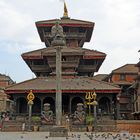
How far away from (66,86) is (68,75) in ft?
17.4

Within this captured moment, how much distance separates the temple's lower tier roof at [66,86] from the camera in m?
48.9

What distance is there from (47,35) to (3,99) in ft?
132

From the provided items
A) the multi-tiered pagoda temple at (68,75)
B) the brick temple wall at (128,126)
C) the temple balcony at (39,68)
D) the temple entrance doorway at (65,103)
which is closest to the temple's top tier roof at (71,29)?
the multi-tiered pagoda temple at (68,75)

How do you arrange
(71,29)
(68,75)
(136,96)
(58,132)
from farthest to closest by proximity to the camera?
(136,96) → (71,29) → (68,75) → (58,132)

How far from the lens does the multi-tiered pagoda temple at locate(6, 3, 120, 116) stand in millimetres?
49812

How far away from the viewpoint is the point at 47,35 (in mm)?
61094

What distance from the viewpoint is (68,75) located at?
54938 millimetres

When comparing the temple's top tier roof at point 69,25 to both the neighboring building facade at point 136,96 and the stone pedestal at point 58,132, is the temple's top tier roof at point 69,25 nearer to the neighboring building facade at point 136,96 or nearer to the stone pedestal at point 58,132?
the neighboring building facade at point 136,96

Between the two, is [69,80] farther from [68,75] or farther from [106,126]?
[106,126]

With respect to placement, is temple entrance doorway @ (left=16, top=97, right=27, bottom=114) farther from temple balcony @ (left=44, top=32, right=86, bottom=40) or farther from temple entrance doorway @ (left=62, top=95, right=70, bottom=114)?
temple balcony @ (left=44, top=32, right=86, bottom=40)

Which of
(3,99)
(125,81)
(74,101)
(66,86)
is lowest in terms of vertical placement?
(74,101)

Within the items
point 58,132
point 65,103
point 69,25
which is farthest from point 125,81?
point 58,132

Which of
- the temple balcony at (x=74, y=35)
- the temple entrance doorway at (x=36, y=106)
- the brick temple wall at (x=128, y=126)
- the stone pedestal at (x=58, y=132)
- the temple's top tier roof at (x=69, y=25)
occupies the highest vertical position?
the temple's top tier roof at (x=69, y=25)

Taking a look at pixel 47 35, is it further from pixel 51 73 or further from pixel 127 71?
pixel 127 71
